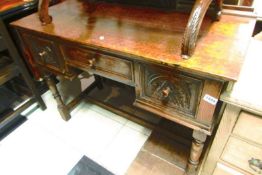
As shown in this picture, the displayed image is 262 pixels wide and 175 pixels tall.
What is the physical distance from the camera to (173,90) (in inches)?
30.4

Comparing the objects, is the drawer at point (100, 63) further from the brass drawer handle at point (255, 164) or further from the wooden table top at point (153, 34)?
the brass drawer handle at point (255, 164)

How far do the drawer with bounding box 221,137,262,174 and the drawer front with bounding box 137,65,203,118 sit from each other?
199mm

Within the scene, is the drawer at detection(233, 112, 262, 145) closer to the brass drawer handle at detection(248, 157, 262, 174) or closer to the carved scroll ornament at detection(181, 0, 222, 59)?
the brass drawer handle at detection(248, 157, 262, 174)

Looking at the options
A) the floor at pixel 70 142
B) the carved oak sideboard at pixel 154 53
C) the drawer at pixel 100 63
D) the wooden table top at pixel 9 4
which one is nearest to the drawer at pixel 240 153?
the carved oak sideboard at pixel 154 53

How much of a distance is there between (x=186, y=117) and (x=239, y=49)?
312 mm

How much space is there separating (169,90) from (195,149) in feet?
1.14

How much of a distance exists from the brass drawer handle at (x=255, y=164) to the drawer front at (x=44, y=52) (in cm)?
98

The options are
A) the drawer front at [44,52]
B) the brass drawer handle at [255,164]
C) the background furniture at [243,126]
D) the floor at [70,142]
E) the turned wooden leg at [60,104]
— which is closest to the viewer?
→ the background furniture at [243,126]

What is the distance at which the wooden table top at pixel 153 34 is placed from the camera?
26.1 inches

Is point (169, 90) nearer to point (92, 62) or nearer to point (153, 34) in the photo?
point (153, 34)

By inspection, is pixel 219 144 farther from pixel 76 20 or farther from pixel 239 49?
pixel 76 20

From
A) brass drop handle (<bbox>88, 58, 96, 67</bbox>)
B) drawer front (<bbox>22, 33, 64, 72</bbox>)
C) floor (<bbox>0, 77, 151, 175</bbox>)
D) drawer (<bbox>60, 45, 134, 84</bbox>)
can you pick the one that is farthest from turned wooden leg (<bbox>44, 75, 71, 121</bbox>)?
brass drop handle (<bbox>88, 58, 96, 67</bbox>)

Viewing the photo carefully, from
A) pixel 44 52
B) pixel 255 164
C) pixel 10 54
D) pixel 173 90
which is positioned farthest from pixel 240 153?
pixel 10 54

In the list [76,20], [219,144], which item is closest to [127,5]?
[76,20]
